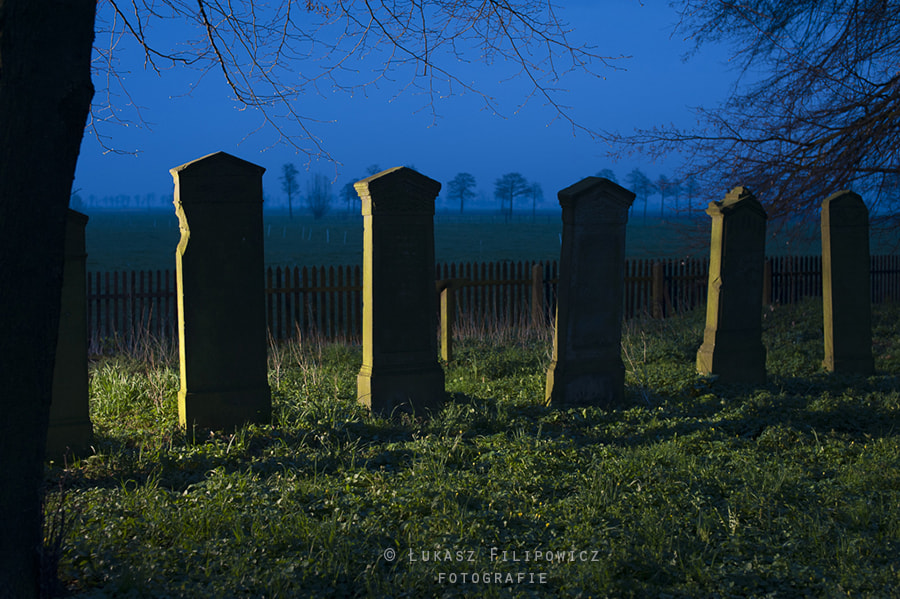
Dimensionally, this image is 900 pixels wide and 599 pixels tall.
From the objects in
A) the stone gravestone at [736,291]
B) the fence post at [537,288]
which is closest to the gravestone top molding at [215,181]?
the stone gravestone at [736,291]

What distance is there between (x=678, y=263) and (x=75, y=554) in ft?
47.8

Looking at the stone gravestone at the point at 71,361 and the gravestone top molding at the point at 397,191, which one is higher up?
the gravestone top molding at the point at 397,191

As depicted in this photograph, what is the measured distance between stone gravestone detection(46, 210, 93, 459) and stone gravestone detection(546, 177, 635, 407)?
4.18 m

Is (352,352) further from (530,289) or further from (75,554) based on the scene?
(75,554)

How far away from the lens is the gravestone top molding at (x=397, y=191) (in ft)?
21.5

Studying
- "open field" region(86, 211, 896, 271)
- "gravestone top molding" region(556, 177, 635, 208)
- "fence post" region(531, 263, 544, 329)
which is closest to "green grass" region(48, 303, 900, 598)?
"gravestone top molding" region(556, 177, 635, 208)

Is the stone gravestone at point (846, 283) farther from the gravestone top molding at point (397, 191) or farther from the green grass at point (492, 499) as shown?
the gravestone top molding at point (397, 191)

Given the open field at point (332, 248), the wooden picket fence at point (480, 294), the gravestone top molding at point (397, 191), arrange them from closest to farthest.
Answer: the gravestone top molding at point (397, 191), the wooden picket fence at point (480, 294), the open field at point (332, 248)

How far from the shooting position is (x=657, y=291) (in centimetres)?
1539

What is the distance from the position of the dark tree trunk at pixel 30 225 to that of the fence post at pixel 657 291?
13.7 metres

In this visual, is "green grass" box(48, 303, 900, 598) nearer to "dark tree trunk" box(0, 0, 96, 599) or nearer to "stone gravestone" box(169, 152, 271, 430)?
"stone gravestone" box(169, 152, 271, 430)

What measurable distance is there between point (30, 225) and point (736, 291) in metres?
7.19

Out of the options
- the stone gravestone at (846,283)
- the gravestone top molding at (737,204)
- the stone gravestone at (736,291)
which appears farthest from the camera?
the stone gravestone at (846,283)

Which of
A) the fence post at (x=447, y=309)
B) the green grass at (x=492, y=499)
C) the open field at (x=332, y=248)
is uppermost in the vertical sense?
the open field at (x=332, y=248)
